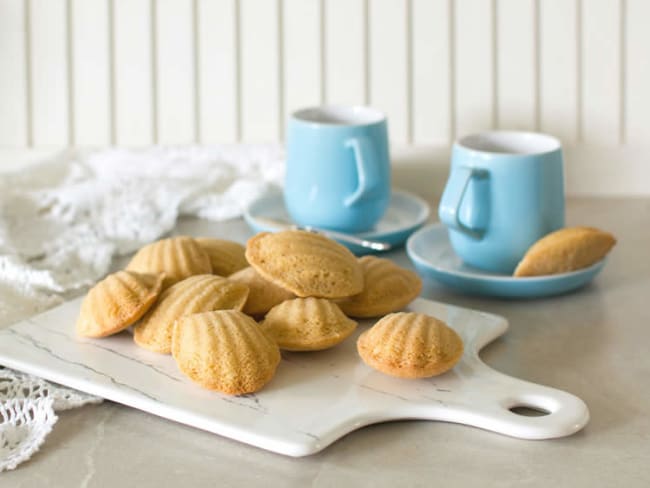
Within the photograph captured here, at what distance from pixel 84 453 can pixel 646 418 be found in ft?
1.24

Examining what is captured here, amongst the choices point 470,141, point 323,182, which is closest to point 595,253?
point 470,141

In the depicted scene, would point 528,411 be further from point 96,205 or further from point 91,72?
point 91,72

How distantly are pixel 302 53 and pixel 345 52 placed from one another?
0.06 meters

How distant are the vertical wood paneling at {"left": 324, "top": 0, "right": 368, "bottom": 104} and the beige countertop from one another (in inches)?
24.3

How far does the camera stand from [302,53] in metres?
1.33

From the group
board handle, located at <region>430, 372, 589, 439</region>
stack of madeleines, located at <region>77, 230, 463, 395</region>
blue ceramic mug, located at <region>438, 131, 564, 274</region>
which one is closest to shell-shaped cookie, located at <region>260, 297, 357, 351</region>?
stack of madeleines, located at <region>77, 230, 463, 395</region>

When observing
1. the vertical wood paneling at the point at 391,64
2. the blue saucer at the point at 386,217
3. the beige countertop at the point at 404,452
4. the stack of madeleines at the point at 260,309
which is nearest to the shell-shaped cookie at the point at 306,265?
the stack of madeleines at the point at 260,309

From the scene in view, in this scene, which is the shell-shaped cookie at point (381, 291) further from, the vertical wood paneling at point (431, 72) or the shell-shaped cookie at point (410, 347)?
the vertical wood paneling at point (431, 72)

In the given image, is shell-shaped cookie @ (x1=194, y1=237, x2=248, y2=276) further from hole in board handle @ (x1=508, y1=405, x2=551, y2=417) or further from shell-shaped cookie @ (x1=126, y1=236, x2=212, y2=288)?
hole in board handle @ (x1=508, y1=405, x2=551, y2=417)

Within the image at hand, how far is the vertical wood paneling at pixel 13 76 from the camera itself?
1.35 m

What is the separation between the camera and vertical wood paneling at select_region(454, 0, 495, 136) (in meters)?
1.29

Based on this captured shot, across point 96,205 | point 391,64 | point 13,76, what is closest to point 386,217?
point 391,64

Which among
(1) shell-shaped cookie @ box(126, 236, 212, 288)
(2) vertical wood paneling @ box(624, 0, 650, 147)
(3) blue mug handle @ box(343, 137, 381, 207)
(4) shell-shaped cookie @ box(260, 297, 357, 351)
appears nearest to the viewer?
(4) shell-shaped cookie @ box(260, 297, 357, 351)

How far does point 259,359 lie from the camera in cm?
69
